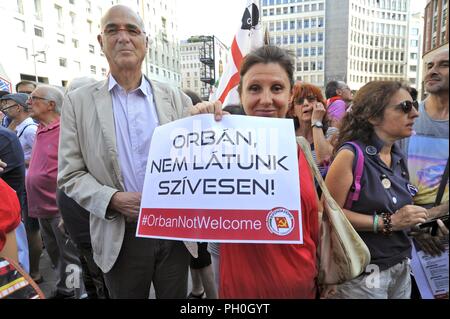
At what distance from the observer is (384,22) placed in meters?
1.56

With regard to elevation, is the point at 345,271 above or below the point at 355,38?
below

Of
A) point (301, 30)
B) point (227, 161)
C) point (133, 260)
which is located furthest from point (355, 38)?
point (301, 30)

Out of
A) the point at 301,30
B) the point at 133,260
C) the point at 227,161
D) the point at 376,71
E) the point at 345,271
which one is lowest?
the point at 133,260

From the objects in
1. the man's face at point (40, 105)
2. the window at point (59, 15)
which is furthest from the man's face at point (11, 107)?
the window at point (59, 15)

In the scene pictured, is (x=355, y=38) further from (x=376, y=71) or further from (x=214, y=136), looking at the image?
(x=214, y=136)

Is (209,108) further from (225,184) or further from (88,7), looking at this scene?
(88,7)

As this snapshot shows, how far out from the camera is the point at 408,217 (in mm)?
1188

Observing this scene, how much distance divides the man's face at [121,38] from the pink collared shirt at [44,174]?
5.43 feet

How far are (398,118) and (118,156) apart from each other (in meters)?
1.29

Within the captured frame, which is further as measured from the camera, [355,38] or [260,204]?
[355,38]

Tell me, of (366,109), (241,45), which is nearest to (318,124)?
(241,45)
